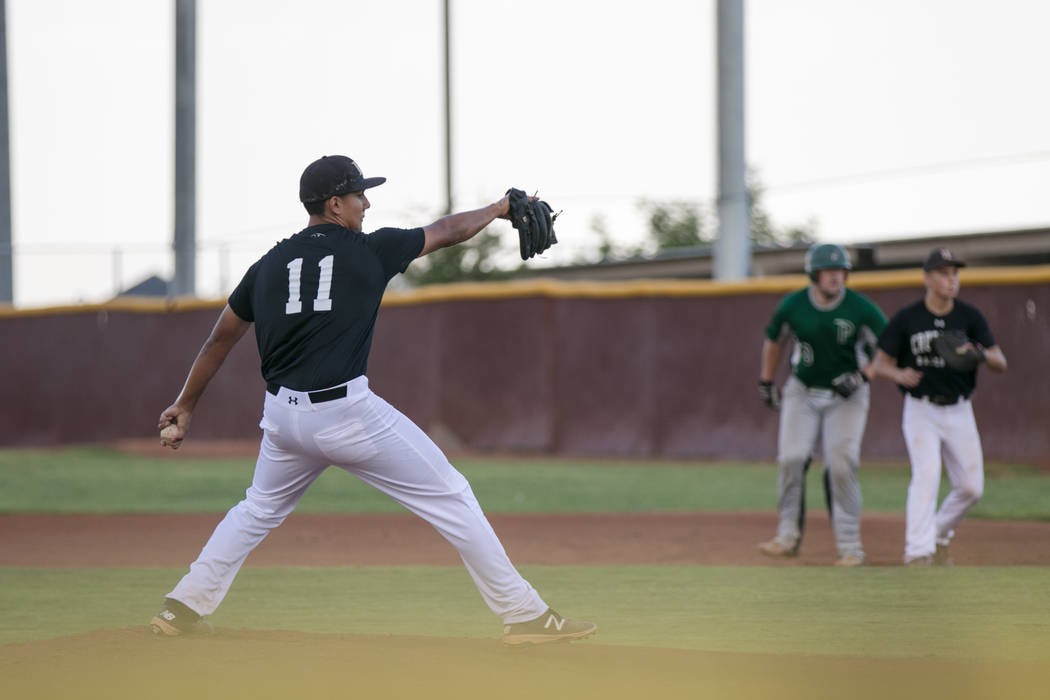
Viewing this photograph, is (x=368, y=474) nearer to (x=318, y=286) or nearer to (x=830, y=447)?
(x=318, y=286)

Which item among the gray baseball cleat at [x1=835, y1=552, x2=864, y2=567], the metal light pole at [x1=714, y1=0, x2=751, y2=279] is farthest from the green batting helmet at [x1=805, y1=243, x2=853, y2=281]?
the metal light pole at [x1=714, y1=0, x2=751, y2=279]

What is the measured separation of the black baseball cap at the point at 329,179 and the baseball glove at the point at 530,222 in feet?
2.14

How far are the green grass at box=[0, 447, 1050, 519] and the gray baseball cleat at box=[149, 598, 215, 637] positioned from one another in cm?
811

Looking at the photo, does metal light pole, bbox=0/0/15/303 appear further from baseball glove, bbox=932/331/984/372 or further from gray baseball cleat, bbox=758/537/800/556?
baseball glove, bbox=932/331/984/372

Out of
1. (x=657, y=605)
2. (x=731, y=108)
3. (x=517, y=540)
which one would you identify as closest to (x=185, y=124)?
(x=731, y=108)

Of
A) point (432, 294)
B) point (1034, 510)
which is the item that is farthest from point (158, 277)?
point (1034, 510)

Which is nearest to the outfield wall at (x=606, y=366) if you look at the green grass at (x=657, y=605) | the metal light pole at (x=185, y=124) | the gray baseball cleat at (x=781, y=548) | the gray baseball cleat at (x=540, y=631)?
the metal light pole at (x=185, y=124)

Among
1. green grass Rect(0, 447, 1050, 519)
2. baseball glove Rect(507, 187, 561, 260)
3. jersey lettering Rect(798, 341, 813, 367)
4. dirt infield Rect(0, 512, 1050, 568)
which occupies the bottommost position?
green grass Rect(0, 447, 1050, 519)

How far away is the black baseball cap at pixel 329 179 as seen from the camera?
19.5ft

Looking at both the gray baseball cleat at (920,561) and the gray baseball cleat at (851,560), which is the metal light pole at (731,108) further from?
the gray baseball cleat at (920,561)

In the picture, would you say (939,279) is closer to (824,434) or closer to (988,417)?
(824,434)

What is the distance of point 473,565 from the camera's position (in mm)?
5934

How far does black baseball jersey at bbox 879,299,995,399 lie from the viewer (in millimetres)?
9047

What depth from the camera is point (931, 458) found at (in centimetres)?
908
